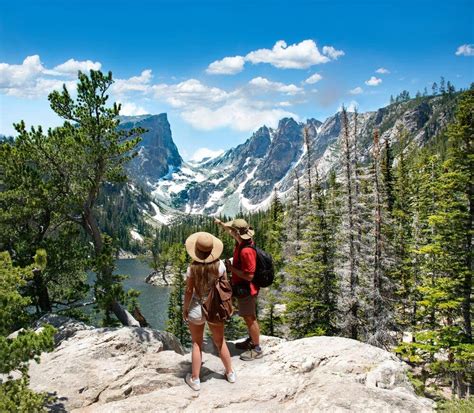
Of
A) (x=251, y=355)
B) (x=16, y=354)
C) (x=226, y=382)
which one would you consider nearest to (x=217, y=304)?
(x=226, y=382)

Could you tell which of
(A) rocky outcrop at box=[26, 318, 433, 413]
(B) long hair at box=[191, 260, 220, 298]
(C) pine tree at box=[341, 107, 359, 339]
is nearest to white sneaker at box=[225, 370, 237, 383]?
(A) rocky outcrop at box=[26, 318, 433, 413]

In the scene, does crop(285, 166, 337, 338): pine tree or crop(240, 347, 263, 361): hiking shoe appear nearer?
crop(240, 347, 263, 361): hiking shoe

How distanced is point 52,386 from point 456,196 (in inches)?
778

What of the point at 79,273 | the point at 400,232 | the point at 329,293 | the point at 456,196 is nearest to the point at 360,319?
the point at 329,293

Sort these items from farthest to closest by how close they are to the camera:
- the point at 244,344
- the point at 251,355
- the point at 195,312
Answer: the point at 244,344
the point at 251,355
the point at 195,312

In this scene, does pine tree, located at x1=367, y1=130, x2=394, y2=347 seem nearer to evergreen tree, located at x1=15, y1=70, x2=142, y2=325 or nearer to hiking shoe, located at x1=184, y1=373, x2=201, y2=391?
evergreen tree, located at x1=15, y1=70, x2=142, y2=325

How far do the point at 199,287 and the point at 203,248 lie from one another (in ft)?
2.84

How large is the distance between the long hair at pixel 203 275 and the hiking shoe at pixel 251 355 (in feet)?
8.35

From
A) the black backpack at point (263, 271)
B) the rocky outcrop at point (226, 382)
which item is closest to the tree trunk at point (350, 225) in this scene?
the rocky outcrop at point (226, 382)

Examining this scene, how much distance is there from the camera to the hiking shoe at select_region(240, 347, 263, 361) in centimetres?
960

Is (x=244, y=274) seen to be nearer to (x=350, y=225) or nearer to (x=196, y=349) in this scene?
(x=196, y=349)

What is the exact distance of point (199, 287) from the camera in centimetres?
810

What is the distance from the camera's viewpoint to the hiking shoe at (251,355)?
9.60m

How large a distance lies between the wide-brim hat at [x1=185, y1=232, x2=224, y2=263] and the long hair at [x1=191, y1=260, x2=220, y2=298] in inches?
4.4
